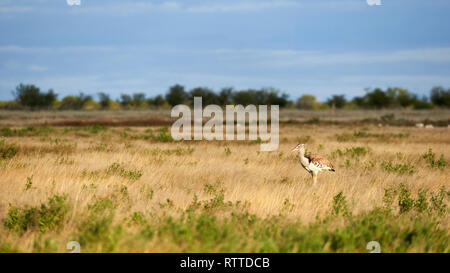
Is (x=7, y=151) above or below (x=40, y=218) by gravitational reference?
above

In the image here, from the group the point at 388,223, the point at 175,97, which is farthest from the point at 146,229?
the point at 175,97

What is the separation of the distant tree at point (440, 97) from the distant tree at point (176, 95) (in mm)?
65556

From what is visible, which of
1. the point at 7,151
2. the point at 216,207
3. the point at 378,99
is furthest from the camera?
the point at 378,99

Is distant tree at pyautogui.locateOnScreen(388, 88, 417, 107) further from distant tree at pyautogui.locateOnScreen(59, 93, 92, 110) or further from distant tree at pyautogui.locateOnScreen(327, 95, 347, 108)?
distant tree at pyautogui.locateOnScreen(59, 93, 92, 110)

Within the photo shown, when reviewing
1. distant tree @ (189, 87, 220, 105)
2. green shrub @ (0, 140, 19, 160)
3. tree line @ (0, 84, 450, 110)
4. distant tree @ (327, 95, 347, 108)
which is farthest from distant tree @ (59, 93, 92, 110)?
green shrub @ (0, 140, 19, 160)

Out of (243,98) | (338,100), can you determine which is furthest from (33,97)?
(338,100)

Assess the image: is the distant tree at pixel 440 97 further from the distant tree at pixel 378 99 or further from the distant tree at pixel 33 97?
the distant tree at pixel 33 97

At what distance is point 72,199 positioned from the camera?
705 cm

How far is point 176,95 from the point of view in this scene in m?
110

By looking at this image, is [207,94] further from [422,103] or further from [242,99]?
[422,103]

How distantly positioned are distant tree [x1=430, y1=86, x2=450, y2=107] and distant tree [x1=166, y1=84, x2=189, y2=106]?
65556 mm

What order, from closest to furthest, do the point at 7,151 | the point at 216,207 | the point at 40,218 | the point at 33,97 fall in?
the point at 40,218
the point at 216,207
the point at 7,151
the point at 33,97

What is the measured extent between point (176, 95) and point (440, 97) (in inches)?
2723
